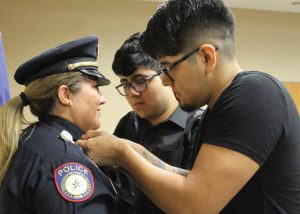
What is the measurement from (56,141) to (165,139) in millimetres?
605

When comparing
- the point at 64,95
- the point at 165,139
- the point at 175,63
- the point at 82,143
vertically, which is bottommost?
the point at 165,139

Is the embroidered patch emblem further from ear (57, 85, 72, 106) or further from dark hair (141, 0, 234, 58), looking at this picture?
dark hair (141, 0, 234, 58)

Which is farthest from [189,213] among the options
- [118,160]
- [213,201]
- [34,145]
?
[34,145]

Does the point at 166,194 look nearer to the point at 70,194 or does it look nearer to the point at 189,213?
the point at 189,213

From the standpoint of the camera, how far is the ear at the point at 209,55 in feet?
3.25

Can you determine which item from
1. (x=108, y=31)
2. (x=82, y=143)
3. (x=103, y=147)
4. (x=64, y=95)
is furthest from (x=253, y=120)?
(x=108, y=31)

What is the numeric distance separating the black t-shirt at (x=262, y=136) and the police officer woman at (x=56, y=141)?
0.39 metres

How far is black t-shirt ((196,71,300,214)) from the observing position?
35.4 inches

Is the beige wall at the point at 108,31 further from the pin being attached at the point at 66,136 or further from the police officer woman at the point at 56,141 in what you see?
the pin being attached at the point at 66,136

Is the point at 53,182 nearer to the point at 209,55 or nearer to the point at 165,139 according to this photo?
the point at 209,55

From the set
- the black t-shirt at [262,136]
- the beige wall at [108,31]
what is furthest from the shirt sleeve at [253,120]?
the beige wall at [108,31]

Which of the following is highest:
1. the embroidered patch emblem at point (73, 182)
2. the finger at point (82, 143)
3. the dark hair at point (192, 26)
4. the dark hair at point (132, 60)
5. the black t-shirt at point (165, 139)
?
the dark hair at point (192, 26)

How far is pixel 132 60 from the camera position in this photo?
1.70m

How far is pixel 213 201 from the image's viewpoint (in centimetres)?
91
